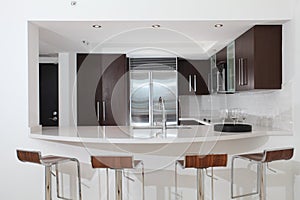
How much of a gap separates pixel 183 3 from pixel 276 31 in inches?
45.5

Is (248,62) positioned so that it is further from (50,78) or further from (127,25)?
(50,78)

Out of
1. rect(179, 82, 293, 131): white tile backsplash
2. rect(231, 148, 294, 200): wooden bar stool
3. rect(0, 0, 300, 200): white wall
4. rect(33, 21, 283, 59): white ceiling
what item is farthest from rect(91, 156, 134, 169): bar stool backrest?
rect(179, 82, 293, 131): white tile backsplash

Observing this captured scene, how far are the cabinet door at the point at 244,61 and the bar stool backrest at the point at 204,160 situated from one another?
141cm

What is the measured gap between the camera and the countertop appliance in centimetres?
714

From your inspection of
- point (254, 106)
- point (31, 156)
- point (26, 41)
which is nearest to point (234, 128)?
point (254, 106)

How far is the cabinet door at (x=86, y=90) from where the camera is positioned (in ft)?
21.8

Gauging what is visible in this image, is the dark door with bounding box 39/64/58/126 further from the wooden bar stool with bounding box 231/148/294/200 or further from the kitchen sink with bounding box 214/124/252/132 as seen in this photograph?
the wooden bar stool with bounding box 231/148/294/200

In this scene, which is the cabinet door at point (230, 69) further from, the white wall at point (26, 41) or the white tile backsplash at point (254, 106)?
the white wall at point (26, 41)

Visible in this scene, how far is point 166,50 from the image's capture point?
6996 mm

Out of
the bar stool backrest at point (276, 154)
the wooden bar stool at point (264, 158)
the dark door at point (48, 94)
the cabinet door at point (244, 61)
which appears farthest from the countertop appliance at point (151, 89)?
the bar stool backrest at point (276, 154)

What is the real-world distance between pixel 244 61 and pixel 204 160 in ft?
6.13

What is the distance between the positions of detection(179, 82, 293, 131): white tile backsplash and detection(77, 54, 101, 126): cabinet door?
214 cm

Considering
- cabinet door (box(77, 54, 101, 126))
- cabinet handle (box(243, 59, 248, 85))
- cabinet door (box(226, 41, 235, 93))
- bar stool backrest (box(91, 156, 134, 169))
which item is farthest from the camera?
cabinet door (box(77, 54, 101, 126))

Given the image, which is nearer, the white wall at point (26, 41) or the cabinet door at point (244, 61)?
the white wall at point (26, 41)
